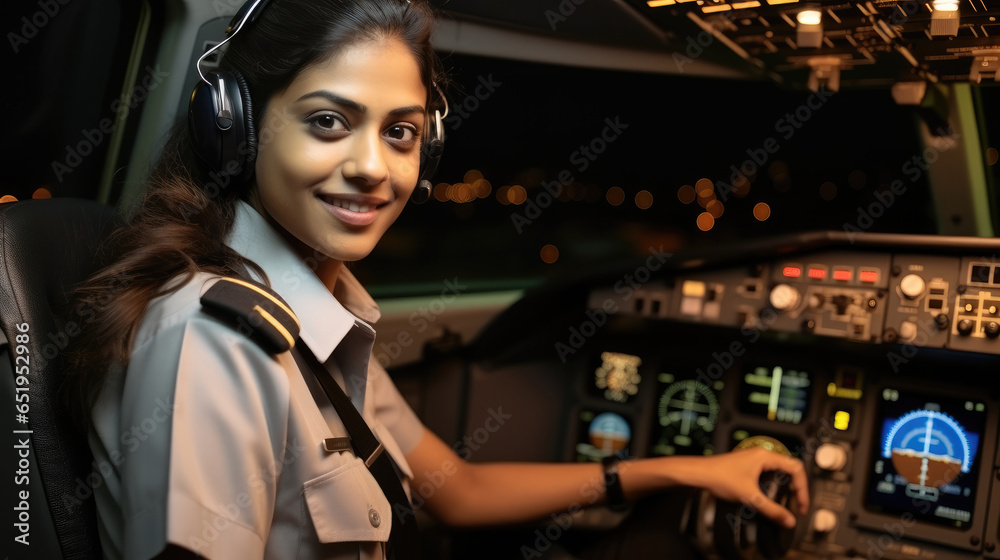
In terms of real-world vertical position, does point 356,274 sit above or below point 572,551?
above

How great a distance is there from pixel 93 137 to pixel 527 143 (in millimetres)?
2869

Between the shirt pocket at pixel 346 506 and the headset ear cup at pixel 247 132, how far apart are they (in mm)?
404

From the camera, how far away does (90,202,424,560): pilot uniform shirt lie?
0.77 meters

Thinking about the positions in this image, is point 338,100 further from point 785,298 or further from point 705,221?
point 705,221

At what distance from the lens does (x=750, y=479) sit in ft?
4.75

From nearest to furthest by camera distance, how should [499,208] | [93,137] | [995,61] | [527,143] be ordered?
[995,61] < [93,137] < [527,143] < [499,208]

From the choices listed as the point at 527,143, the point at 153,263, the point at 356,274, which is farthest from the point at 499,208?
the point at 153,263

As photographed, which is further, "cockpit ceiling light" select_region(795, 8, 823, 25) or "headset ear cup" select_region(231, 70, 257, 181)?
"cockpit ceiling light" select_region(795, 8, 823, 25)

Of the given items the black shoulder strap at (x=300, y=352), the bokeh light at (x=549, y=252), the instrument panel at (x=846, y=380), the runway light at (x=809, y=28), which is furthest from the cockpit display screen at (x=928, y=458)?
the bokeh light at (x=549, y=252)

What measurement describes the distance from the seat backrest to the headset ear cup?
0.27 meters

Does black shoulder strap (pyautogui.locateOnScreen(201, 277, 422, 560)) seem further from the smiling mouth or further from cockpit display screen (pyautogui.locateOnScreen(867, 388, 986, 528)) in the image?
cockpit display screen (pyautogui.locateOnScreen(867, 388, 986, 528))

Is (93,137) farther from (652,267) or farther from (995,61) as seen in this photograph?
(995,61)

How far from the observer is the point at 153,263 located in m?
0.93

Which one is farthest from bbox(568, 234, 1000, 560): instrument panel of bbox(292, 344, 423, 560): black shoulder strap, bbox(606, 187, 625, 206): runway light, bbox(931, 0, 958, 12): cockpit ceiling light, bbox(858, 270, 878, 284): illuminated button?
bbox(606, 187, 625, 206): runway light
